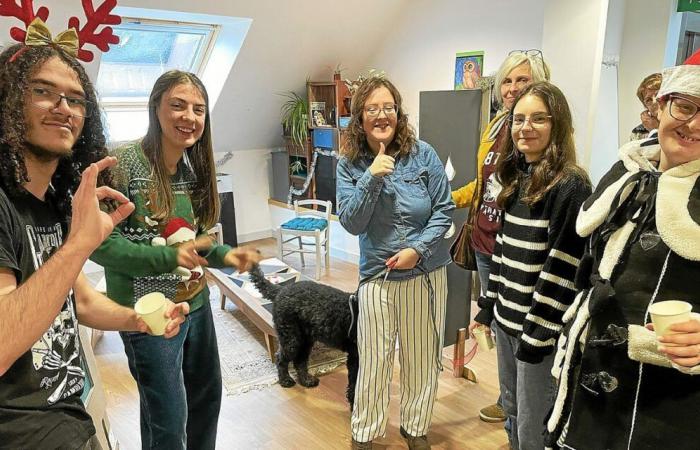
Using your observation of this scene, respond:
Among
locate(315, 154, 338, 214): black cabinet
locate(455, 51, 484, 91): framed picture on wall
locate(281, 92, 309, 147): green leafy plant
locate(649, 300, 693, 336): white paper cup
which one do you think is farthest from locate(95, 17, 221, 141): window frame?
locate(649, 300, 693, 336): white paper cup

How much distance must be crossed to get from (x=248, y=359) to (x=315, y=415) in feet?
2.47

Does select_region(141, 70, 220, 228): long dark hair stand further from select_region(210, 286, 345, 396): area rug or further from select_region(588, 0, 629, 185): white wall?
select_region(588, 0, 629, 185): white wall

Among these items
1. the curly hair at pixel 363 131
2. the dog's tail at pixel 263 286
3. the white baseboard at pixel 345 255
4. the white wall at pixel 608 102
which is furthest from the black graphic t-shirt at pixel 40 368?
the white baseboard at pixel 345 255

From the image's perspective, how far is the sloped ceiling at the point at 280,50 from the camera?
3.95 m

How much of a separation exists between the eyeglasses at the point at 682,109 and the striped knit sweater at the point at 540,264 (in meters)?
0.41

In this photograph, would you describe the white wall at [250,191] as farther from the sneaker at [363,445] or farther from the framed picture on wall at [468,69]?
the sneaker at [363,445]

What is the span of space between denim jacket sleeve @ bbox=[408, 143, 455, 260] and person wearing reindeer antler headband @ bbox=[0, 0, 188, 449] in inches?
43.8

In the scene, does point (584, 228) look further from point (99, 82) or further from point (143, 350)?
point (99, 82)

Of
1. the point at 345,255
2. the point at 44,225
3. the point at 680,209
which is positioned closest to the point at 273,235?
the point at 345,255

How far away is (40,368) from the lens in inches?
35.4

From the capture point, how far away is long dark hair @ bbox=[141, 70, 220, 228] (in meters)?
1.37

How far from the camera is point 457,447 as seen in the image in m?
2.14

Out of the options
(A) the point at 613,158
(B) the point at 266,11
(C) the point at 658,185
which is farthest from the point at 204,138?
(A) the point at 613,158

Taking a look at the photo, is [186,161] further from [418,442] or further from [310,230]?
[310,230]
